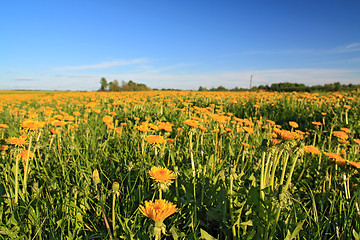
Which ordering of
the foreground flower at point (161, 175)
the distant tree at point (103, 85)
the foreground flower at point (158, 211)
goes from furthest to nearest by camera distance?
the distant tree at point (103, 85), the foreground flower at point (161, 175), the foreground flower at point (158, 211)

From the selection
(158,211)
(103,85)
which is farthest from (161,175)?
(103,85)

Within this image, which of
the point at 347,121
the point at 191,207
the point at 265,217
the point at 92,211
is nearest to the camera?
the point at 265,217

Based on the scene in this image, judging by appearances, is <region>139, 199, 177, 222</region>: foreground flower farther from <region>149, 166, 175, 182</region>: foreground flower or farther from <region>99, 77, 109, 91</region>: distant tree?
<region>99, 77, 109, 91</region>: distant tree

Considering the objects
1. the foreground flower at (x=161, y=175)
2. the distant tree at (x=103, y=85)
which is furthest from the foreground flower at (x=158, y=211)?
the distant tree at (x=103, y=85)

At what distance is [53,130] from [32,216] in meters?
0.90

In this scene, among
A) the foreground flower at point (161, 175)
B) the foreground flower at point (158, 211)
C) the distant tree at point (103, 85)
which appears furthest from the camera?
the distant tree at point (103, 85)

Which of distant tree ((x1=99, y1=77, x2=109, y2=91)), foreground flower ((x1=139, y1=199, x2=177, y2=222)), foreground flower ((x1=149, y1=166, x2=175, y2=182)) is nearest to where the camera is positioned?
foreground flower ((x1=139, y1=199, x2=177, y2=222))

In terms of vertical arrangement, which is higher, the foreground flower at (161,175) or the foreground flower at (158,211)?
the foreground flower at (161,175)

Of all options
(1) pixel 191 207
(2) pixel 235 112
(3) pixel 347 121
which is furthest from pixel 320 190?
(2) pixel 235 112

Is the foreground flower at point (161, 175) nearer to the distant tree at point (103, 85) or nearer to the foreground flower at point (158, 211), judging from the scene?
the foreground flower at point (158, 211)

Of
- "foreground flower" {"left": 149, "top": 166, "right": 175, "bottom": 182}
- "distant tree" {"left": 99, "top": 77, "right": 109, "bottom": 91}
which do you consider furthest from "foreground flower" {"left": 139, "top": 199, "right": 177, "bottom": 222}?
"distant tree" {"left": 99, "top": 77, "right": 109, "bottom": 91}

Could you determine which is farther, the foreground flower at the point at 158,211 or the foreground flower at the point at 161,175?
the foreground flower at the point at 161,175

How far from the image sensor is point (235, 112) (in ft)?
19.3

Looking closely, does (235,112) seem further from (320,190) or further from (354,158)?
(320,190)
